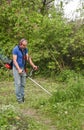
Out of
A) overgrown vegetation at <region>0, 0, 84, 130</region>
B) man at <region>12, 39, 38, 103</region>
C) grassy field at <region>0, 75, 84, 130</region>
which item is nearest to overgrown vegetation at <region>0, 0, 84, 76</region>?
overgrown vegetation at <region>0, 0, 84, 130</region>

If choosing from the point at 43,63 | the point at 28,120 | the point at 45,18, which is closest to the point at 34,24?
the point at 45,18

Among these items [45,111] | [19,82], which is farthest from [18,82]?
[45,111]


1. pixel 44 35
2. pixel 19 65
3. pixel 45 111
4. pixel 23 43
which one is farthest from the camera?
pixel 44 35

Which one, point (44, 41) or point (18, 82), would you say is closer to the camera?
point (18, 82)

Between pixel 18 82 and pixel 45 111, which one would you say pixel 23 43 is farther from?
pixel 45 111

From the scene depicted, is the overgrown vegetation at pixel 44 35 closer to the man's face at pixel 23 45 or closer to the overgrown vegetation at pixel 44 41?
the overgrown vegetation at pixel 44 41

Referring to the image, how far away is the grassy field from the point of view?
7.81 m

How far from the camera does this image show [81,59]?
1467 centimetres

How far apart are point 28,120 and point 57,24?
22.0ft

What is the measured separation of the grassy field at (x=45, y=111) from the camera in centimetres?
781

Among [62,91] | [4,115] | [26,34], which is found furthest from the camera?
[26,34]

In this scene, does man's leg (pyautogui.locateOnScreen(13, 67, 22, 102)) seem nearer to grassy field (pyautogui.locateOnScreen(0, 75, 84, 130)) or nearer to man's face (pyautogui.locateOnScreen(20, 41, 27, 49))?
grassy field (pyautogui.locateOnScreen(0, 75, 84, 130))

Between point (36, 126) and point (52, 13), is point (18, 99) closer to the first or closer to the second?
point (36, 126)

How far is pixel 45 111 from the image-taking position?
31.0 ft
